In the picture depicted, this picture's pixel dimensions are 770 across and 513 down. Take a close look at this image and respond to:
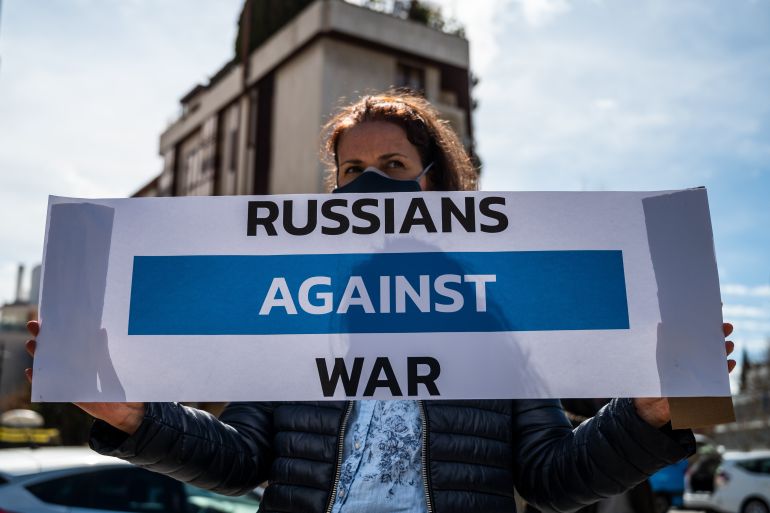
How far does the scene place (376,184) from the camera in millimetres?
1843

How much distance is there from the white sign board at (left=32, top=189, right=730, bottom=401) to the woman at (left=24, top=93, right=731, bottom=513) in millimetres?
99

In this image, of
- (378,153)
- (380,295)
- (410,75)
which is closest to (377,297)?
(380,295)

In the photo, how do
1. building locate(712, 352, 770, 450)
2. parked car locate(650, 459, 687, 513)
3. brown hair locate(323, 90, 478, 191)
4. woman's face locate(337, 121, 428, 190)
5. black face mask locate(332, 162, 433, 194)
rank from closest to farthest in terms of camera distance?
black face mask locate(332, 162, 433, 194)
woman's face locate(337, 121, 428, 190)
brown hair locate(323, 90, 478, 191)
parked car locate(650, 459, 687, 513)
building locate(712, 352, 770, 450)

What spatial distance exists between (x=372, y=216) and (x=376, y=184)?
0.57ft

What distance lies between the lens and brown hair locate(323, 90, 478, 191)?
6.72 feet

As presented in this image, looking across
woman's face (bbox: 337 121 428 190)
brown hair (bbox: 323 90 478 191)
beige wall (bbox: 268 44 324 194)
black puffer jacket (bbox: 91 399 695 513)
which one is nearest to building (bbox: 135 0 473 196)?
beige wall (bbox: 268 44 324 194)

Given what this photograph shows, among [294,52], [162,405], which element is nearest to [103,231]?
[162,405]

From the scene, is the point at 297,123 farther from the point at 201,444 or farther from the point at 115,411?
the point at 115,411

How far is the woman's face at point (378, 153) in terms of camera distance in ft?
6.36

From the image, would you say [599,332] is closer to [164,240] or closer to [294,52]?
[164,240]

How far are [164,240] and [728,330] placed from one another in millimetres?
1251

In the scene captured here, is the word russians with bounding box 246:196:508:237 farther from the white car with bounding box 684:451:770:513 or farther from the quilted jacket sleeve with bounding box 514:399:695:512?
the white car with bounding box 684:451:770:513

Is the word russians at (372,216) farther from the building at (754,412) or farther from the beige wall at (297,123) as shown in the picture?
the building at (754,412)

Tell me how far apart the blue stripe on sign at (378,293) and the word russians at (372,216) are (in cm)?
6
